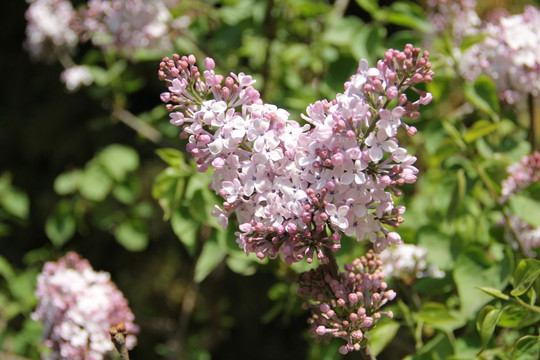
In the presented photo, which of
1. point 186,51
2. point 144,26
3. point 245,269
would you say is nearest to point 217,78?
point 245,269

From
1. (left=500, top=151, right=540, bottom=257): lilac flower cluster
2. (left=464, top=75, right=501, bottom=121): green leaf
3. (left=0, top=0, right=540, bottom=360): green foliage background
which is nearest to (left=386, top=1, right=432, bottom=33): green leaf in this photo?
(left=0, top=0, right=540, bottom=360): green foliage background

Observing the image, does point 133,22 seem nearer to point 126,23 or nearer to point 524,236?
point 126,23

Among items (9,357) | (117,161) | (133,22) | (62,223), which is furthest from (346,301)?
(62,223)

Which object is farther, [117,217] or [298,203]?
[117,217]

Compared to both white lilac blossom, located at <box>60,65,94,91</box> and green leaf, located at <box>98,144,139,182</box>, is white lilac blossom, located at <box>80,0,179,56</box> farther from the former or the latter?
green leaf, located at <box>98,144,139,182</box>

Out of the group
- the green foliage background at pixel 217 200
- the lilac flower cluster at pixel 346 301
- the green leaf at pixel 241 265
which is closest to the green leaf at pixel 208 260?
the green foliage background at pixel 217 200

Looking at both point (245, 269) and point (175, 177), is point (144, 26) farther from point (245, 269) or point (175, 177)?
point (245, 269)
